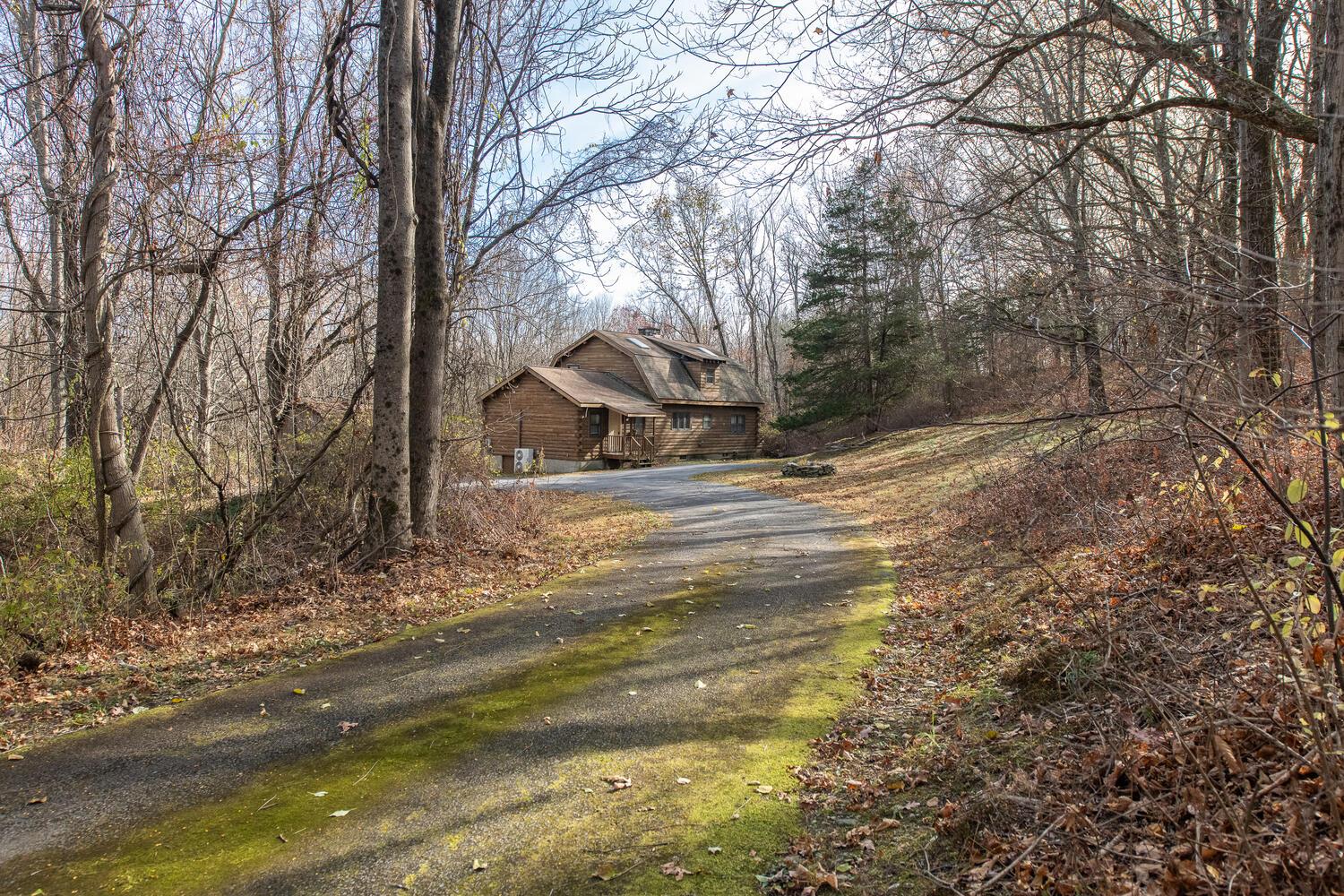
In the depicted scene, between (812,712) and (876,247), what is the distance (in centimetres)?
2955

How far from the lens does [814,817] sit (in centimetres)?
371

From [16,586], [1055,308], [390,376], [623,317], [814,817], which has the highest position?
[623,317]

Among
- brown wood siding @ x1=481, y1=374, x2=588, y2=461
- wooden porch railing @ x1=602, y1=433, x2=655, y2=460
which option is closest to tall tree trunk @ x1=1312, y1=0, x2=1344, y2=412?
brown wood siding @ x1=481, y1=374, x2=588, y2=461

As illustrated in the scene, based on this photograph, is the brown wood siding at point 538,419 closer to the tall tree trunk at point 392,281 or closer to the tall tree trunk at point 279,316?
the tall tree trunk at point 279,316

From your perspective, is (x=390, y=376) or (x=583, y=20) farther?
(x=583, y=20)

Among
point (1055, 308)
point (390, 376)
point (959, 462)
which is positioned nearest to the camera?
point (390, 376)

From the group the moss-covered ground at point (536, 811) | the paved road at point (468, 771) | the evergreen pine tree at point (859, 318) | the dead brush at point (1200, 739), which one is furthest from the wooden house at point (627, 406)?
the dead brush at point (1200, 739)

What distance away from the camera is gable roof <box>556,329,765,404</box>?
117ft

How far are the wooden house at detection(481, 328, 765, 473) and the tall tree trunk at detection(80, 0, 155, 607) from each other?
20806 mm

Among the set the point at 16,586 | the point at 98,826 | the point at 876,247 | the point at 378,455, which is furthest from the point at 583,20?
the point at 876,247

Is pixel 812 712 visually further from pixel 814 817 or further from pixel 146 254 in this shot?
pixel 146 254

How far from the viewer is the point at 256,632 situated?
6684 millimetres

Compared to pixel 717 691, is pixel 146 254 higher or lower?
higher

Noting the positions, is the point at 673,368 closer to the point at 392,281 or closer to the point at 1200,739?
the point at 392,281
